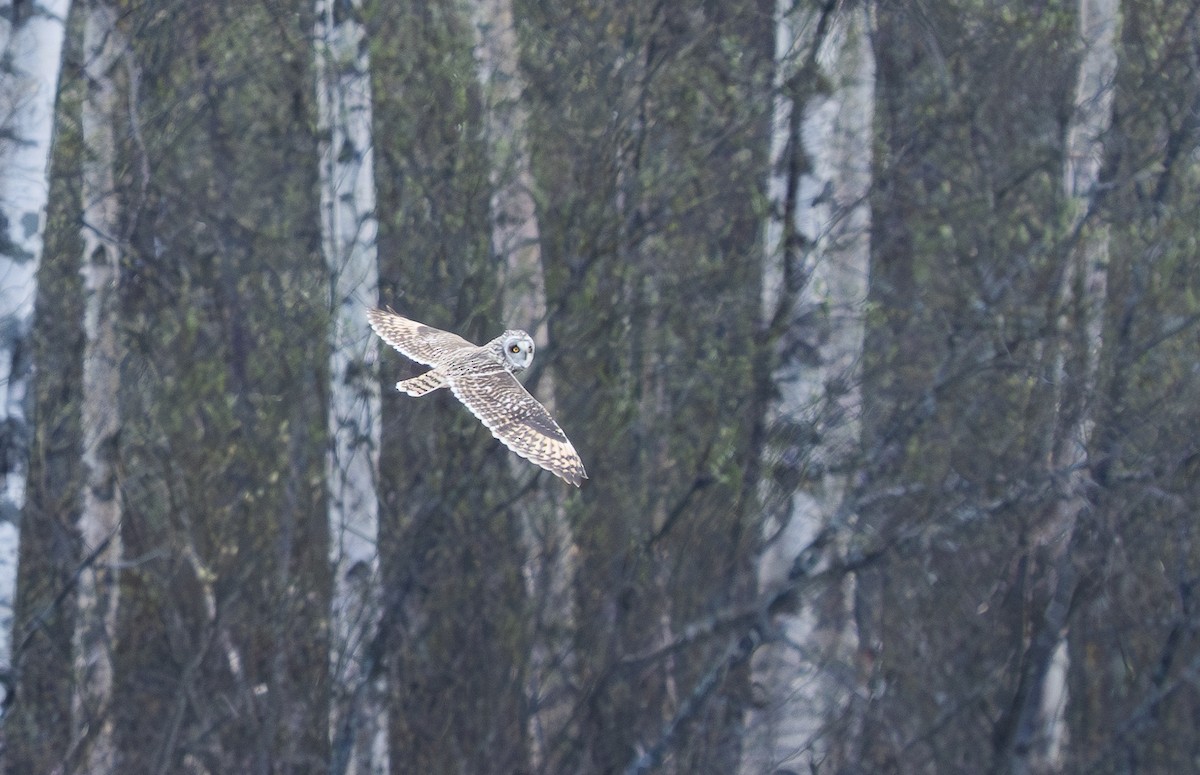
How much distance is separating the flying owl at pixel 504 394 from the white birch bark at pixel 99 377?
381 centimetres

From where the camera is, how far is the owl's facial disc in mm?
4930

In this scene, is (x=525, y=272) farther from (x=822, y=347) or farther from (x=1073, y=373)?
(x=1073, y=373)

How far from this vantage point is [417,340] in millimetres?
5520

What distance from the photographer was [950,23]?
28.1 feet

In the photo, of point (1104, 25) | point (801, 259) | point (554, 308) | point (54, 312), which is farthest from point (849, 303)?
point (54, 312)

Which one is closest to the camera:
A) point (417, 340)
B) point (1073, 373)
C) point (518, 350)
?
point (518, 350)

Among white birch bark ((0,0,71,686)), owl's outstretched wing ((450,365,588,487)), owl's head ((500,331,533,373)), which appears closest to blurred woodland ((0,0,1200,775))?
white birch bark ((0,0,71,686))

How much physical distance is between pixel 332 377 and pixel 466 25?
7.13ft

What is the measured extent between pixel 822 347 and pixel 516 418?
78.6 inches

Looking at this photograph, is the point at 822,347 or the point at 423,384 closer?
the point at 423,384

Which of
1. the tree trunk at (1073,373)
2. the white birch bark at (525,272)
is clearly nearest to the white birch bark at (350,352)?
the white birch bark at (525,272)

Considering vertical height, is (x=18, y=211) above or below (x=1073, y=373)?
above

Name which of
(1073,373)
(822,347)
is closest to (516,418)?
(822,347)

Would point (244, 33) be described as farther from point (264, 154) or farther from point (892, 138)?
point (892, 138)
